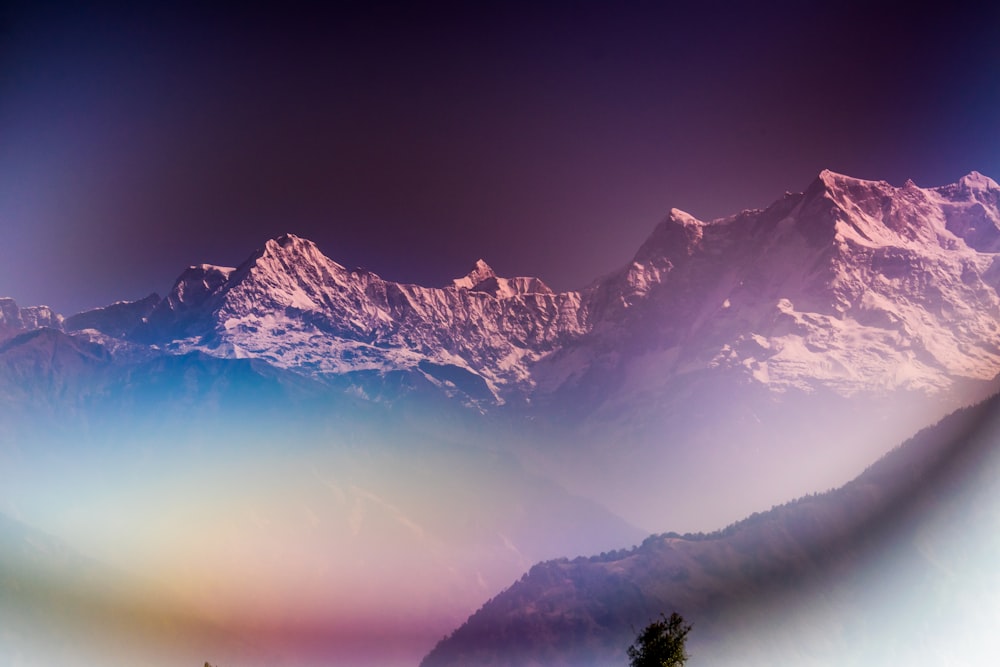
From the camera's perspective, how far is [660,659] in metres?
80.0

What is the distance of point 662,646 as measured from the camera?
80438mm

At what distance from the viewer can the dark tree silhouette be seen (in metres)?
79.9

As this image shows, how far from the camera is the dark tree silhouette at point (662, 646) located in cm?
7994
